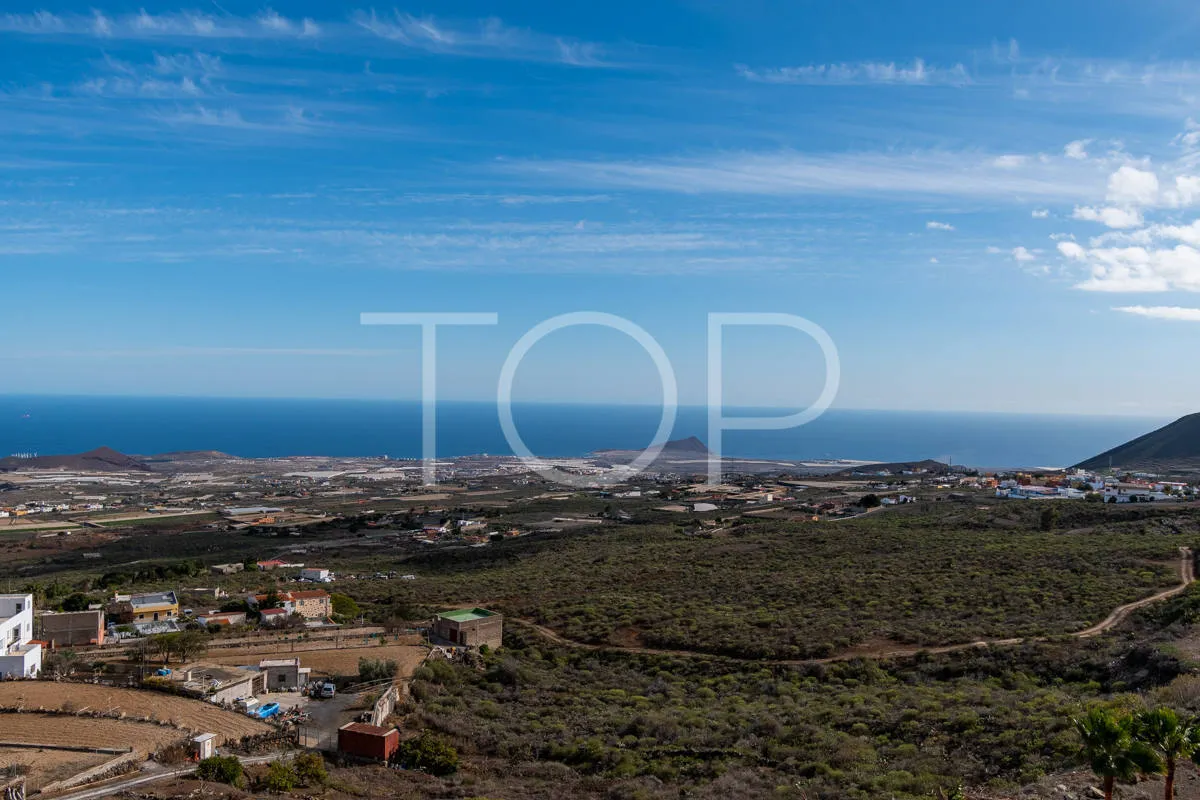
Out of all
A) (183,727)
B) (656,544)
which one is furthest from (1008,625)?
(656,544)

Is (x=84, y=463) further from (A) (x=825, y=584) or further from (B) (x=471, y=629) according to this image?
(A) (x=825, y=584)

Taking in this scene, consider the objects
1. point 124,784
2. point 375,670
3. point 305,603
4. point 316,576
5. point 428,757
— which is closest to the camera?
point 124,784

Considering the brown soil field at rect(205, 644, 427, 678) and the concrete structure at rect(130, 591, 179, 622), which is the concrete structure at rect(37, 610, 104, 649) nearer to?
the concrete structure at rect(130, 591, 179, 622)

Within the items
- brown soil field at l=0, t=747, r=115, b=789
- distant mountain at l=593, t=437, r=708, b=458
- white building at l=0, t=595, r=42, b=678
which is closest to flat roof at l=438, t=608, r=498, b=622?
white building at l=0, t=595, r=42, b=678

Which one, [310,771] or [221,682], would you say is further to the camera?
[221,682]

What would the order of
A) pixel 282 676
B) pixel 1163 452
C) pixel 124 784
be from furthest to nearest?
pixel 1163 452 < pixel 282 676 < pixel 124 784

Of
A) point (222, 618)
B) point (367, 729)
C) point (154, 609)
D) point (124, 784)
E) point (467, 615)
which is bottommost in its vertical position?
point (222, 618)

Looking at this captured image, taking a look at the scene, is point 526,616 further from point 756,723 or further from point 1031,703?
point 1031,703

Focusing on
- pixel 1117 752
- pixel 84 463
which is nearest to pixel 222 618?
pixel 1117 752
